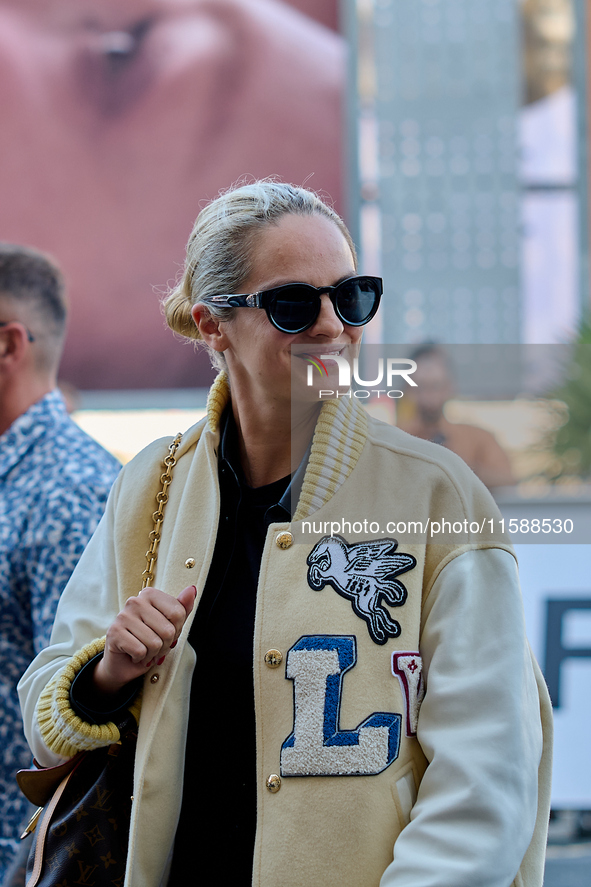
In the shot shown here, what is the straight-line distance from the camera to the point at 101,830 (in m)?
1.39

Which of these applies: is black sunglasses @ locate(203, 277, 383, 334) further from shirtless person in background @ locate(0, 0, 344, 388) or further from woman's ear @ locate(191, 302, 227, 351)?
shirtless person in background @ locate(0, 0, 344, 388)

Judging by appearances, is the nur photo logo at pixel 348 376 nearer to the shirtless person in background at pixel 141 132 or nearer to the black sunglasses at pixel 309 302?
the black sunglasses at pixel 309 302

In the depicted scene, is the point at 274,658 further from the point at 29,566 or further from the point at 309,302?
the point at 29,566

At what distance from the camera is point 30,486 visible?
6.60 ft

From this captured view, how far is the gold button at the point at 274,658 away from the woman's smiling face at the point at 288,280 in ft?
1.48

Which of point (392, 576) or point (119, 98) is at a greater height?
point (119, 98)

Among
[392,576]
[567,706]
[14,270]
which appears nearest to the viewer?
[392,576]

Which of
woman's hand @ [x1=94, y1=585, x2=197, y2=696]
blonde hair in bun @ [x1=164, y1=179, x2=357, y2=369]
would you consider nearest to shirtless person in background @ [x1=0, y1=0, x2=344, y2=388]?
blonde hair in bun @ [x1=164, y1=179, x2=357, y2=369]

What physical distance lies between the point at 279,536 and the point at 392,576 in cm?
20

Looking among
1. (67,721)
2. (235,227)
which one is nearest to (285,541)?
(67,721)

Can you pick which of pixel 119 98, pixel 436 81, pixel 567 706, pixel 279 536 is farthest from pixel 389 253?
pixel 279 536

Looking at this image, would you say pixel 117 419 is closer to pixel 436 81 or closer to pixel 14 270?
pixel 436 81

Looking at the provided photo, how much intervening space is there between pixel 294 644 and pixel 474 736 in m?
0.30

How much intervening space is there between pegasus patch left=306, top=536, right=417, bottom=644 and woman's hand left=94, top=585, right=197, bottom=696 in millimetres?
212
